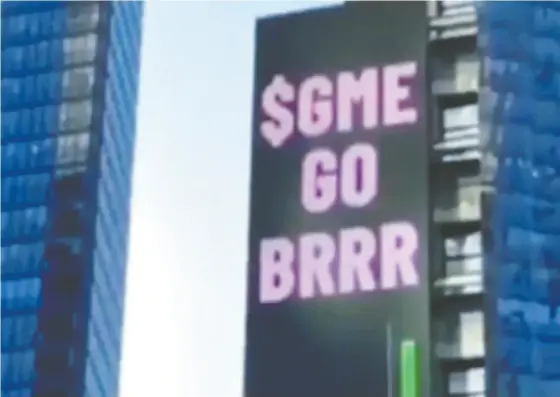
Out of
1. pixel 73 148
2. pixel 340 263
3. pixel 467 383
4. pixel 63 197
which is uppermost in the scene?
pixel 73 148

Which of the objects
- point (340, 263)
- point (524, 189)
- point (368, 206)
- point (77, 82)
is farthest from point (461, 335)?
point (77, 82)

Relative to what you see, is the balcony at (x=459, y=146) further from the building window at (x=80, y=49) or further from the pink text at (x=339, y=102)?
the building window at (x=80, y=49)

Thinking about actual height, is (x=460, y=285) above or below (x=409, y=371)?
above

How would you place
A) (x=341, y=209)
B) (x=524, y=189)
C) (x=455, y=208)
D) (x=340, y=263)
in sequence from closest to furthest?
(x=340, y=263)
(x=341, y=209)
(x=455, y=208)
(x=524, y=189)

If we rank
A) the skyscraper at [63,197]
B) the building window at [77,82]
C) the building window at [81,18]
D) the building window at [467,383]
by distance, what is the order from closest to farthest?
the building window at [467,383]
the skyscraper at [63,197]
the building window at [77,82]
the building window at [81,18]

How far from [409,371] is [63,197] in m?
58.3

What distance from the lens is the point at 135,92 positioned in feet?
338

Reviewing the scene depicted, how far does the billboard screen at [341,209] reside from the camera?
107 feet

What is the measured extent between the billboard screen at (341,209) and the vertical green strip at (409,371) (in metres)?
0.03

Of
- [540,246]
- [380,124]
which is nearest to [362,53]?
[380,124]

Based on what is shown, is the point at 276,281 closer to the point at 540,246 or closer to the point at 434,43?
the point at 434,43

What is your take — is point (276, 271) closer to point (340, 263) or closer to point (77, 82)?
point (340, 263)

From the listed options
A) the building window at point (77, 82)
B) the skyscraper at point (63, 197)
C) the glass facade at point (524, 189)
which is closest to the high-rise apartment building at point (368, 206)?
the glass facade at point (524, 189)

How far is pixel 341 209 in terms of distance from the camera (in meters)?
34.0
